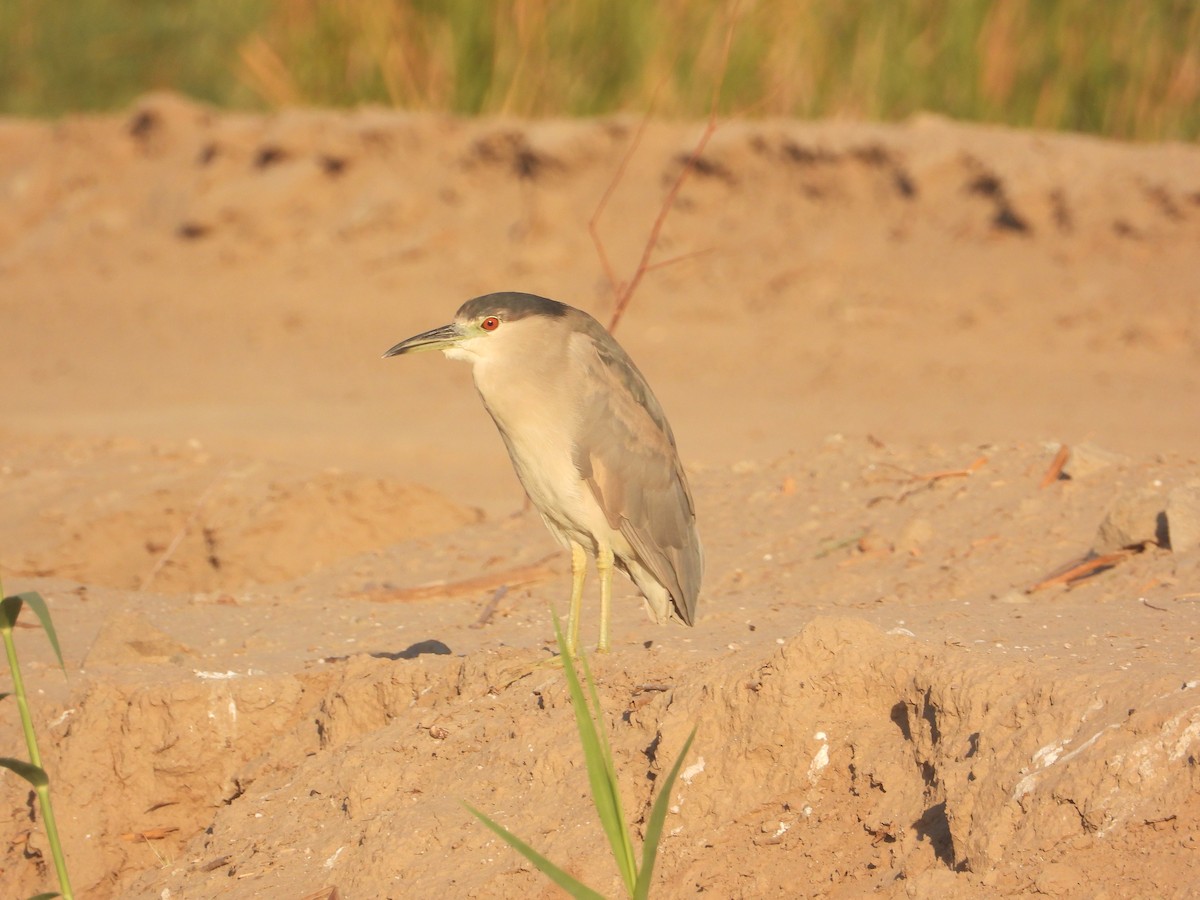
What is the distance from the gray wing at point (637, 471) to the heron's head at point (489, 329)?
0.80ft

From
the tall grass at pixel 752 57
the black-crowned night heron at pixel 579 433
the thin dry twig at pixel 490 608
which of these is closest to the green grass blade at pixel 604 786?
the black-crowned night heron at pixel 579 433

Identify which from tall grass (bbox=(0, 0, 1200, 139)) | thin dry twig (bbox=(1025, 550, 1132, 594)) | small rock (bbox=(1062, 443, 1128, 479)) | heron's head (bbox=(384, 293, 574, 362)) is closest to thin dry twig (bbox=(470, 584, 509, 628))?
heron's head (bbox=(384, 293, 574, 362))

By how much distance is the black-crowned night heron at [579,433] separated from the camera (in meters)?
4.50

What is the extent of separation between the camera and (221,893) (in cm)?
375

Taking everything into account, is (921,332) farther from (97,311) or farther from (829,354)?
(97,311)

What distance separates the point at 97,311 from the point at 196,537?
23.3ft

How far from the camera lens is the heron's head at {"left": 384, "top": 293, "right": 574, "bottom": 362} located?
4.52 m

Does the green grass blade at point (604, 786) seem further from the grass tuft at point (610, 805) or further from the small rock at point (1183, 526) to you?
the small rock at point (1183, 526)

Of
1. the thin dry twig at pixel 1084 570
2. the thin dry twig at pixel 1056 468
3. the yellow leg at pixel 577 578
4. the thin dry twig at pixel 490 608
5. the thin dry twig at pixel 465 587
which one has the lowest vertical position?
the thin dry twig at pixel 465 587

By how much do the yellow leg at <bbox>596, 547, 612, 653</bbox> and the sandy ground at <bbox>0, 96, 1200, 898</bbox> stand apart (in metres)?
0.20

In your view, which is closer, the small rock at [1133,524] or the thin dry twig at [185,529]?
the small rock at [1133,524]

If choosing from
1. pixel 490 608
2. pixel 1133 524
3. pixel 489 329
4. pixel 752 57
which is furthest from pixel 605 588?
pixel 752 57

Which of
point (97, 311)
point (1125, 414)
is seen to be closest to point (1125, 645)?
point (1125, 414)

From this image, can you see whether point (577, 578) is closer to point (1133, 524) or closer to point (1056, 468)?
point (1133, 524)
